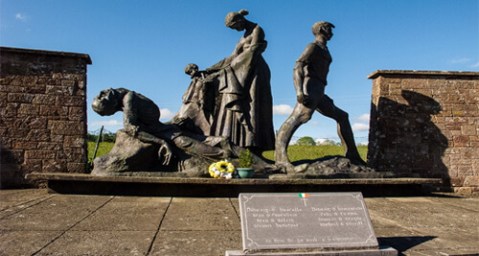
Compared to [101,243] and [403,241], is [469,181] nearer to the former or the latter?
[403,241]

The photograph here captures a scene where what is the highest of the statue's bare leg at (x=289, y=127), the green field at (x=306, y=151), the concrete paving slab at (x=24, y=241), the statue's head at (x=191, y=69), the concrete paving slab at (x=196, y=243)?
the statue's head at (x=191, y=69)

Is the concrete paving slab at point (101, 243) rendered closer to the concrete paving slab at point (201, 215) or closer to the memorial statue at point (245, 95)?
the concrete paving slab at point (201, 215)

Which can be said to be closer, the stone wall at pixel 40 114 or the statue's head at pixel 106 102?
the statue's head at pixel 106 102

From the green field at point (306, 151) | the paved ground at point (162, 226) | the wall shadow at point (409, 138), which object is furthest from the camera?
the green field at point (306, 151)

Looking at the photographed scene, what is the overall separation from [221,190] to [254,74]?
2460mm

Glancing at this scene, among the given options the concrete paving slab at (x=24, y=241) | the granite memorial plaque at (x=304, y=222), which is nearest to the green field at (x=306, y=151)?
the concrete paving slab at (x=24, y=241)

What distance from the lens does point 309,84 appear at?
6.84 metres

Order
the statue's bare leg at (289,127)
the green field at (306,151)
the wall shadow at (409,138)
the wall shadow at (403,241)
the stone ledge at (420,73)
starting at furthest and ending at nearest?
the green field at (306,151), the stone ledge at (420,73), the wall shadow at (409,138), the statue's bare leg at (289,127), the wall shadow at (403,241)

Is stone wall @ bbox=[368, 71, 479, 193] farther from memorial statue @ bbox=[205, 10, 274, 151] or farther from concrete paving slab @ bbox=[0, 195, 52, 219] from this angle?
concrete paving slab @ bbox=[0, 195, 52, 219]

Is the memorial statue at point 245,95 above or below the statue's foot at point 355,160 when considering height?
above

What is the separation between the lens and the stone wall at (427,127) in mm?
8495

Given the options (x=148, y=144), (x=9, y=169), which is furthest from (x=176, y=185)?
(x=9, y=169)

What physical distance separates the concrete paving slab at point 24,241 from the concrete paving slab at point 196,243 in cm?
88

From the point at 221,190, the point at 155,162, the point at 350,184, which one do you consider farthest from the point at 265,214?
the point at 155,162
